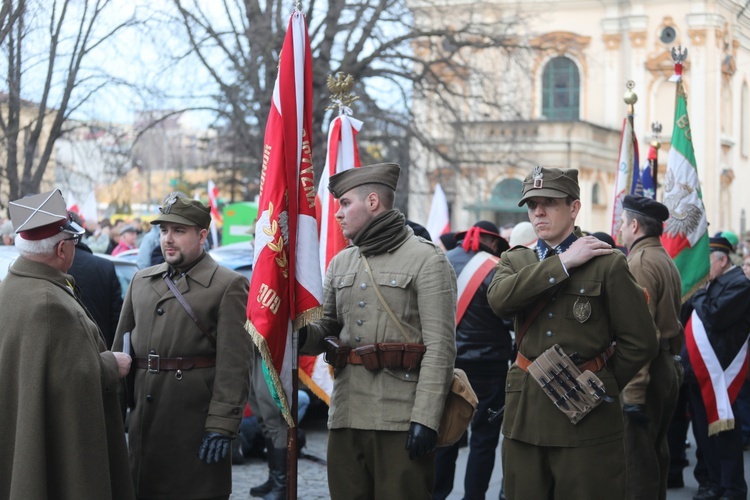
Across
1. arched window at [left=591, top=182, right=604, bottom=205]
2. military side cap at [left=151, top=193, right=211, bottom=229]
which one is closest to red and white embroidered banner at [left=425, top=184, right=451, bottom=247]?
military side cap at [left=151, top=193, right=211, bottom=229]

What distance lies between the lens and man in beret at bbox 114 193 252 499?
5406 mm

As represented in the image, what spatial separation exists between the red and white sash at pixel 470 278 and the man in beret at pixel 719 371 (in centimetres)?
188

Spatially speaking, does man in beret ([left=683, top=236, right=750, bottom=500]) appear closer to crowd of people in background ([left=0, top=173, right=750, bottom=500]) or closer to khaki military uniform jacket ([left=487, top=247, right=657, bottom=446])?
crowd of people in background ([left=0, top=173, right=750, bottom=500])

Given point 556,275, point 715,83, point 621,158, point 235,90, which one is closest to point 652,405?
point 556,275

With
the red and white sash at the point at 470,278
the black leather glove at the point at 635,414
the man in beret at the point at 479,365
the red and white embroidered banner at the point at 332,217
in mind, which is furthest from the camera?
the red and white embroidered banner at the point at 332,217

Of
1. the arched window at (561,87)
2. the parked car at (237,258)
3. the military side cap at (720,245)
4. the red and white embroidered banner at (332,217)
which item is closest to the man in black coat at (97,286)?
the red and white embroidered banner at (332,217)

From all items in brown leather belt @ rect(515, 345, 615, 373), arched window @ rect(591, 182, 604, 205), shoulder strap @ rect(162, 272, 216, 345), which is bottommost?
brown leather belt @ rect(515, 345, 615, 373)

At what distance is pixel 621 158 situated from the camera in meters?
10.4

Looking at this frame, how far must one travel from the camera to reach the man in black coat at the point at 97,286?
24.1ft

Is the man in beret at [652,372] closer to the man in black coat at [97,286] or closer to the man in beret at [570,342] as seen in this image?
the man in beret at [570,342]

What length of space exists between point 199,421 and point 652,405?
10.4 ft

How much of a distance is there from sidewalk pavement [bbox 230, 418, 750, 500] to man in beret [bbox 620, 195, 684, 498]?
1765 mm

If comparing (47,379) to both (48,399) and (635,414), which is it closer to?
(48,399)

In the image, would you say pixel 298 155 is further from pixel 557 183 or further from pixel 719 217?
pixel 719 217
